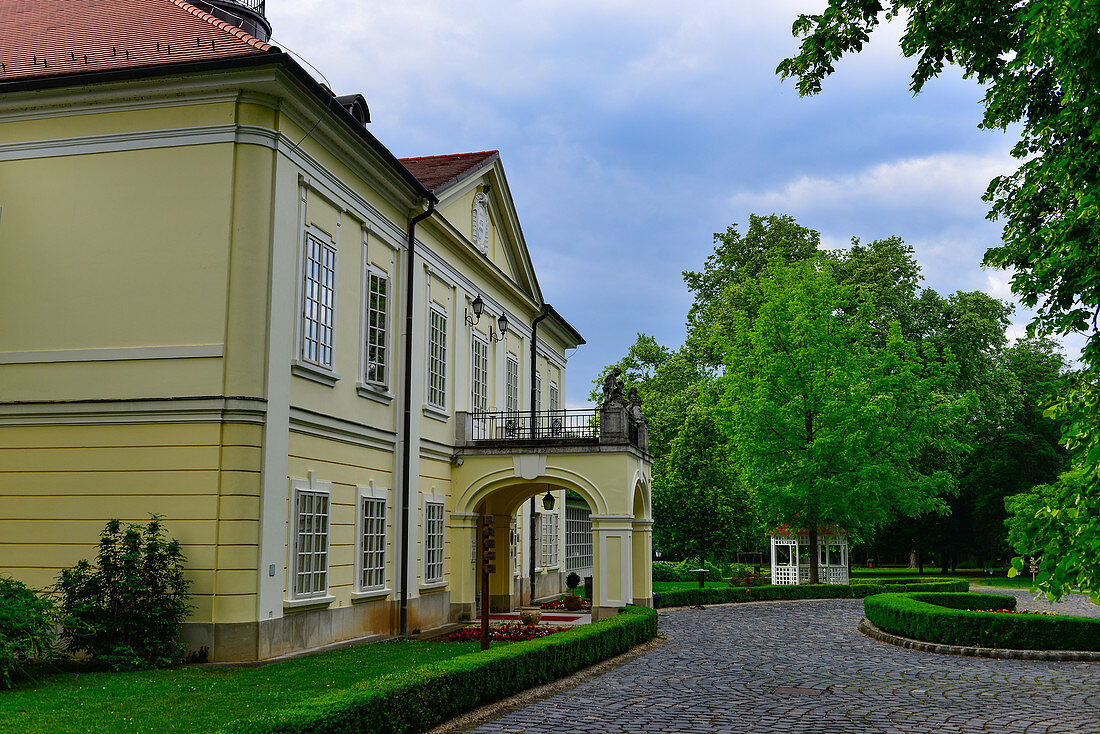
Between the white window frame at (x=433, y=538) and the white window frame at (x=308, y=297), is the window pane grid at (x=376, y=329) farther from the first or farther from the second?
the white window frame at (x=433, y=538)

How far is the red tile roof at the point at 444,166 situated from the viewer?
22.6 m

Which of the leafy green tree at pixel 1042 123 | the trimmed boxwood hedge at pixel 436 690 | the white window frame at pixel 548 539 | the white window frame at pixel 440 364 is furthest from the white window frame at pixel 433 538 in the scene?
the leafy green tree at pixel 1042 123

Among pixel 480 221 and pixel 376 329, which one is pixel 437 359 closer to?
pixel 376 329

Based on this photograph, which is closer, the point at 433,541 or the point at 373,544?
the point at 373,544

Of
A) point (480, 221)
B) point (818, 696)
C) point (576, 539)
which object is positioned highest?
point (480, 221)

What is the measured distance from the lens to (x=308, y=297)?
51.2 feet

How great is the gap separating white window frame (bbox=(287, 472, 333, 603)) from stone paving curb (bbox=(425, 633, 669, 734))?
443 centimetres

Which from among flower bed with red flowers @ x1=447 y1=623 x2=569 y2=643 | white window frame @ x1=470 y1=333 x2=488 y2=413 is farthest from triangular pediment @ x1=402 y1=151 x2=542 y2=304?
flower bed with red flowers @ x1=447 y1=623 x2=569 y2=643

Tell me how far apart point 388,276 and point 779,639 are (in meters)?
11.4

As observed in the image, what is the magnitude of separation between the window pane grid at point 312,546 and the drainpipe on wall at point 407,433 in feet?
10.9

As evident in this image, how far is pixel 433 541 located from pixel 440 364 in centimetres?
417

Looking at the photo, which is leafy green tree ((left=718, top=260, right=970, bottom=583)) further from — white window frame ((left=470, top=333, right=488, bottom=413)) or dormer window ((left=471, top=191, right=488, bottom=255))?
dormer window ((left=471, top=191, right=488, bottom=255))

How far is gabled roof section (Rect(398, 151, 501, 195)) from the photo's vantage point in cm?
2231

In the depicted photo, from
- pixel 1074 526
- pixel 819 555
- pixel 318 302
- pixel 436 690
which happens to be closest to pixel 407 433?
pixel 318 302
